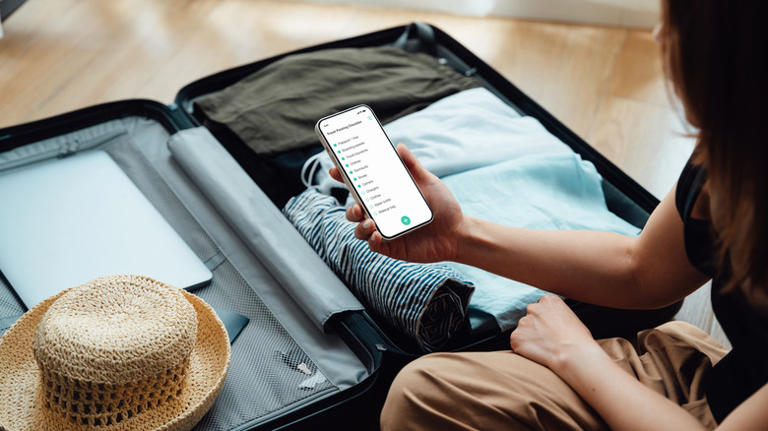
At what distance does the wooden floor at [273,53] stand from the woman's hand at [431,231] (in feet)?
2.58

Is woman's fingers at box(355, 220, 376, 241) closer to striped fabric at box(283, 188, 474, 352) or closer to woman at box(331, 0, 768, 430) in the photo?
woman at box(331, 0, 768, 430)

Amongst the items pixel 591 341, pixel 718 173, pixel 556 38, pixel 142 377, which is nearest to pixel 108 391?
pixel 142 377

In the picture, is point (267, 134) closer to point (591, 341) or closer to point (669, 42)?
point (591, 341)

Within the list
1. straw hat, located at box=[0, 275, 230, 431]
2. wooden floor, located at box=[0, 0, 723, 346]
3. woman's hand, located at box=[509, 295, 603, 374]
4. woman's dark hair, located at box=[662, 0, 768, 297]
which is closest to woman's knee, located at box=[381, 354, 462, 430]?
woman's hand, located at box=[509, 295, 603, 374]

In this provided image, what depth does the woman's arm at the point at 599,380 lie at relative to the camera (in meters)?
0.64

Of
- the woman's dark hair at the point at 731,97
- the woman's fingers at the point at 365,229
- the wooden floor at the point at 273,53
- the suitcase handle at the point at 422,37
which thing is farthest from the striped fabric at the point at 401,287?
the wooden floor at the point at 273,53

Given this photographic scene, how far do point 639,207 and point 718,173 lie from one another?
2.08 ft

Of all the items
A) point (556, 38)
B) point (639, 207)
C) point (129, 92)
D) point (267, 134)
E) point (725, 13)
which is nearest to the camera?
point (725, 13)

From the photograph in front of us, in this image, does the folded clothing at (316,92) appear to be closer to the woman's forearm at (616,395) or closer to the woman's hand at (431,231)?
the woman's hand at (431,231)

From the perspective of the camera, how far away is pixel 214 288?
1.08 m

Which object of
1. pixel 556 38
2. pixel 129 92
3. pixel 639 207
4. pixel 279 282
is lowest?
pixel 639 207

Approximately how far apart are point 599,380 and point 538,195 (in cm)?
47

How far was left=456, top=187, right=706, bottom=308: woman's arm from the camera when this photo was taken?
83 centimetres

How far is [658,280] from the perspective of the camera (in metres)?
0.83
